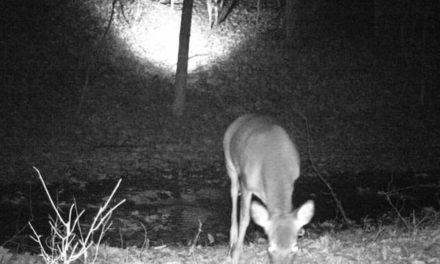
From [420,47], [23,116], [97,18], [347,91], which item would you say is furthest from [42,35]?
[420,47]

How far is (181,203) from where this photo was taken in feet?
35.5

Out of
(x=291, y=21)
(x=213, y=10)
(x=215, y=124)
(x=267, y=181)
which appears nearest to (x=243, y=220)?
(x=267, y=181)

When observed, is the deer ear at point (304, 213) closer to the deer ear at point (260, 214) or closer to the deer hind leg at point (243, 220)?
the deer ear at point (260, 214)

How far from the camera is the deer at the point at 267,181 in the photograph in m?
4.92

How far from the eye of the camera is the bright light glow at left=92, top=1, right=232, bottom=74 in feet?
67.0

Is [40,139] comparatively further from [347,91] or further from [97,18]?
[347,91]

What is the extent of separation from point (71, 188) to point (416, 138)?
11561 millimetres

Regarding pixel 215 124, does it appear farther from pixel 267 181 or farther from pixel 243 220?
pixel 267 181

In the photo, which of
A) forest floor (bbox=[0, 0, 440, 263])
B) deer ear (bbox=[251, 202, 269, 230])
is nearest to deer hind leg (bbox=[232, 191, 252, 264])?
forest floor (bbox=[0, 0, 440, 263])

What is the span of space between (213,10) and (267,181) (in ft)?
63.1

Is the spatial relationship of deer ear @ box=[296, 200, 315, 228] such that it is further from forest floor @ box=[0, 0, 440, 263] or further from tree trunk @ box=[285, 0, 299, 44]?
tree trunk @ box=[285, 0, 299, 44]

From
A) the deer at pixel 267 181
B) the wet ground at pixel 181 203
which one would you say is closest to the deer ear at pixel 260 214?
the deer at pixel 267 181

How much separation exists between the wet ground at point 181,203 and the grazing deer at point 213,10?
40.0 ft

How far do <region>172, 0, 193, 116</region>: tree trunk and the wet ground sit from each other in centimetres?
436
